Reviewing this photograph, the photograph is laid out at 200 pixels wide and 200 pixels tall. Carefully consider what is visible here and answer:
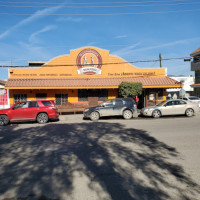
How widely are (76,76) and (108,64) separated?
389 centimetres

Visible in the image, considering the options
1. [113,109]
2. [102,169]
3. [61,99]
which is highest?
[61,99]

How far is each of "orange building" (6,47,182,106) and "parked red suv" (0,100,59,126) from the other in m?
6.03

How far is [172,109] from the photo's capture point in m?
14.3

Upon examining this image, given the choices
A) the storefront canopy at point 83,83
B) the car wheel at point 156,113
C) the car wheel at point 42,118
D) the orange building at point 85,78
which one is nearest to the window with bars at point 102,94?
the orange building at point 85,78

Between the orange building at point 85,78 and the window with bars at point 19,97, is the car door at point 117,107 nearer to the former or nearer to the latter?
the orange building at point 85,78

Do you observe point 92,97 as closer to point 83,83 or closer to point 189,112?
point 83,83

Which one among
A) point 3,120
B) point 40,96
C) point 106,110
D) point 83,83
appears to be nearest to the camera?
point 3,120

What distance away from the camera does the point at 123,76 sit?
21.1m

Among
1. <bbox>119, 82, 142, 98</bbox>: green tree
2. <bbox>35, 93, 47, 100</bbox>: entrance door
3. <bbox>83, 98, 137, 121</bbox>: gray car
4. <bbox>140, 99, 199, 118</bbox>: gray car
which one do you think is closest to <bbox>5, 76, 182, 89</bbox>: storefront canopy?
<bbox>119, 82, 142, 98</bbox>: green tree

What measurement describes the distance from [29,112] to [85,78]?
9.11 metres

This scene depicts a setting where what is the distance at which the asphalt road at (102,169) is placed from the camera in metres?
3.53

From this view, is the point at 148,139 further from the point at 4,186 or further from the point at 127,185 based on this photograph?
the point at 4,186

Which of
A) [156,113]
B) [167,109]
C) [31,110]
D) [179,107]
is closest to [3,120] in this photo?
[31,110]

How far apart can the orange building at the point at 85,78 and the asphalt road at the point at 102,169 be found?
12677 mm
